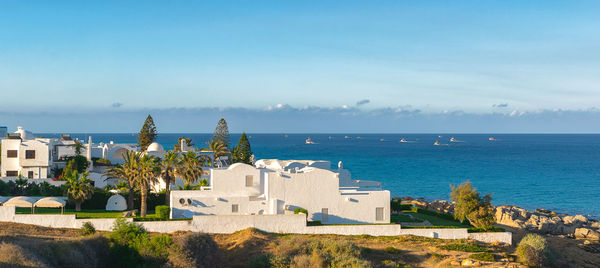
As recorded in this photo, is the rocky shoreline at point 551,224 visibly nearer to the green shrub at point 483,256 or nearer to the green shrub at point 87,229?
the green shrub at point 483,256

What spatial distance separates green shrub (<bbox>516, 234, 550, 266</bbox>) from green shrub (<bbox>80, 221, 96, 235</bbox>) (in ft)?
90.7

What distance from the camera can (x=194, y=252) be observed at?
25516 mm

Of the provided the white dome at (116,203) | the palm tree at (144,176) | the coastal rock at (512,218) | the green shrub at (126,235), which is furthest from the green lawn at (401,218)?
the white dome at (116,203)

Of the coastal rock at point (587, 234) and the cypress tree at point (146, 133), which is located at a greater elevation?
the cypress tree at point (146, 133)

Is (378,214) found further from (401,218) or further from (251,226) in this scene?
(251,226)

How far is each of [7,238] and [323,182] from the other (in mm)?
20435

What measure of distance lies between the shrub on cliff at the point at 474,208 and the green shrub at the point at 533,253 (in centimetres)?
336

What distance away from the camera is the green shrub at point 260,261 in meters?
26.3

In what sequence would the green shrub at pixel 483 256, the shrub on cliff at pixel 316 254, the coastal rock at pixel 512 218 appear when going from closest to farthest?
the shrub on cliff at pixel 316 254
the green shrub at pixel 483 256
the coastal rock at pixel 512 218

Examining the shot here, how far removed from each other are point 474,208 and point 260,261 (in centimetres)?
1829

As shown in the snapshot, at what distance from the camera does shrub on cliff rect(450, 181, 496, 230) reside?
36125 mm

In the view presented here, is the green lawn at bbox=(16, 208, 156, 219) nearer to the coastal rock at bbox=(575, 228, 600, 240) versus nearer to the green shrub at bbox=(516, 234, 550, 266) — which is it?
the green shrub at bbox=(516, 234, 550, 266)

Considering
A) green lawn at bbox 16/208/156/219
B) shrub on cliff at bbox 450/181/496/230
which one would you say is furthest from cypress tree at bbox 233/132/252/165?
shrub on cliff at bbox 450/181/496/230

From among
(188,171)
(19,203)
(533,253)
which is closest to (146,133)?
(188,171)
